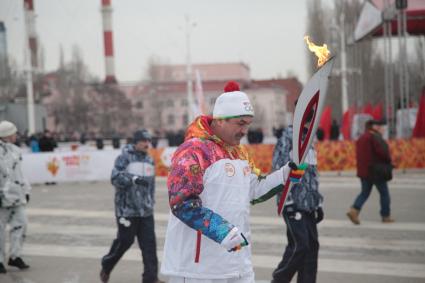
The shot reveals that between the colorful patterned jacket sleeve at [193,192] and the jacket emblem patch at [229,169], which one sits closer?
the colorful patterned jacket sleeve at [193,192]

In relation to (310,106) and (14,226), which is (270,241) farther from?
(310,106)

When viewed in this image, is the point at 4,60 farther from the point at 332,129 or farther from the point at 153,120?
the point at 153,120

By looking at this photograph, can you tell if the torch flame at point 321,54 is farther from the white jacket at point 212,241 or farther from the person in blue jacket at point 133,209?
the person in blue jacket at point 133,209

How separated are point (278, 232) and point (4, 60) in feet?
111

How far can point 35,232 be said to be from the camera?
32.6 feet

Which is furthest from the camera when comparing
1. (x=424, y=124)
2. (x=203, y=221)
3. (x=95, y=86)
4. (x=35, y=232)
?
(x=95, y=86)

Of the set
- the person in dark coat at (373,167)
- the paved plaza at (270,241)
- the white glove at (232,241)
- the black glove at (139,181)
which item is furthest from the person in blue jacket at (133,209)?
the person in dark coat at (373,167)

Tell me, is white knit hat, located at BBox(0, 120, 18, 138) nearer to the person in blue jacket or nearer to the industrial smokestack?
the person in blue jacket

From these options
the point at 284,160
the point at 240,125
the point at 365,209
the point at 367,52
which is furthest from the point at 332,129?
the point at 367,52

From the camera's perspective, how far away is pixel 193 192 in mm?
3289

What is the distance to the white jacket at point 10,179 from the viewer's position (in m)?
7.27

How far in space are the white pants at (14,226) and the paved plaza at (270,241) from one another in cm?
27

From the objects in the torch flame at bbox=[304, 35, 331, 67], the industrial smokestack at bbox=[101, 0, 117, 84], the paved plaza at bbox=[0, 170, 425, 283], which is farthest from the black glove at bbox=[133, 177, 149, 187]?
the industrial smokestack at bbox=[101, 0, 117, 84]

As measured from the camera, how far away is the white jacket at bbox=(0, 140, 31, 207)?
727cm
